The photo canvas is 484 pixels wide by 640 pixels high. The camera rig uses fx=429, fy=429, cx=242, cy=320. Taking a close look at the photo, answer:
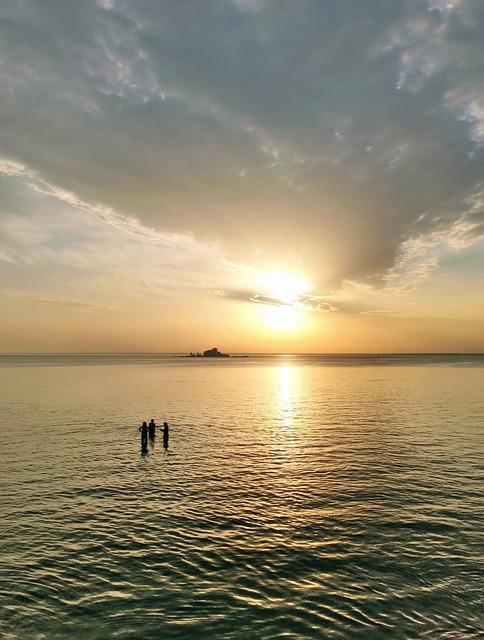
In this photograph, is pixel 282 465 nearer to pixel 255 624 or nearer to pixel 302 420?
pixel 255 624

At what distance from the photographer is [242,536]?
21125mm

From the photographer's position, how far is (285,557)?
19.0 metres

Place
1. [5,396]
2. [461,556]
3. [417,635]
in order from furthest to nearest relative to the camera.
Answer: [5,396] → [461,556] → [417,635]

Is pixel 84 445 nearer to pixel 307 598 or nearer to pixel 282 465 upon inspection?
pixel 282 465

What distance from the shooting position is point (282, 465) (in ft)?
116

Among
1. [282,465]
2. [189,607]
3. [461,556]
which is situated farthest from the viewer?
[282,465]

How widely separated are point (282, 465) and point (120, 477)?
1284 centimetres

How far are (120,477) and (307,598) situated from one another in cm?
1972

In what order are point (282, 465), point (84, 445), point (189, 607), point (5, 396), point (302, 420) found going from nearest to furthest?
point (189, 607) < point (282, 465) < point (84, 445) < point (302, 420) < point (5, 396)

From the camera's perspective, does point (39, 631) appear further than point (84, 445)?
No

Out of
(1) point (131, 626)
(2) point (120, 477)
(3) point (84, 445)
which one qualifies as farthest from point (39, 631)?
(3) point (84, 445)

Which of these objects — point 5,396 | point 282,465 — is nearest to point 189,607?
point 282,465

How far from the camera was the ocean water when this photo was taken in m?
14.5

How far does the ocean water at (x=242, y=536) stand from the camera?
47.6 feet
